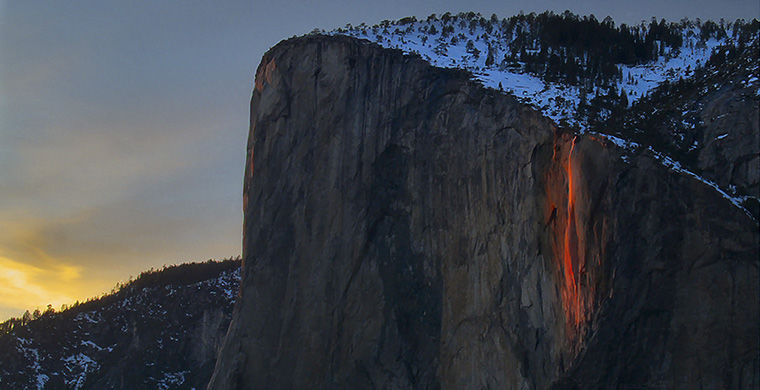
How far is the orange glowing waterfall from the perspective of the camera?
37719 mm

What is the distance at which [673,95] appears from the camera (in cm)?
4412

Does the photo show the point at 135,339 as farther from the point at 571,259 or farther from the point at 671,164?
the point at 671,164

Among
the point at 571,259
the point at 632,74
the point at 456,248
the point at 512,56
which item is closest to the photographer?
the point at 571,259

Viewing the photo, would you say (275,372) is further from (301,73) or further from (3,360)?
(3,360)

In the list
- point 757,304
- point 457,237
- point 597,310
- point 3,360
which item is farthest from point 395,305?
point 3,360

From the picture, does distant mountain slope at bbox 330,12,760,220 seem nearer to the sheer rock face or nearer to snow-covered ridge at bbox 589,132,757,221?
snow-covered ridge at bbox 589,132,757,221

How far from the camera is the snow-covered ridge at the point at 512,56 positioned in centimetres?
4628

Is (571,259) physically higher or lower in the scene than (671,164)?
lower

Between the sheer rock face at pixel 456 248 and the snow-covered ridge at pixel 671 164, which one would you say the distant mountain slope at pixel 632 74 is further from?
the sheer rock face at pixel 456 248

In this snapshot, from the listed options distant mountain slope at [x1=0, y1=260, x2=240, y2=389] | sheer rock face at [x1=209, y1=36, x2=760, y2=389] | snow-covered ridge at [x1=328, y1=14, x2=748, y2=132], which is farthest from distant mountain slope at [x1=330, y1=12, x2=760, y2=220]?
distant mountain slope at [x1=0, y1=260, x2=240, y2=389]

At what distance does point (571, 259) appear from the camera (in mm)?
38469

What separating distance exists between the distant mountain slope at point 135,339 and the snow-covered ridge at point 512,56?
129ft

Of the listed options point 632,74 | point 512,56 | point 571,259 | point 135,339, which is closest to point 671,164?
point 571,259

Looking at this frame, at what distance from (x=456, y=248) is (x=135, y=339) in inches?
2038
